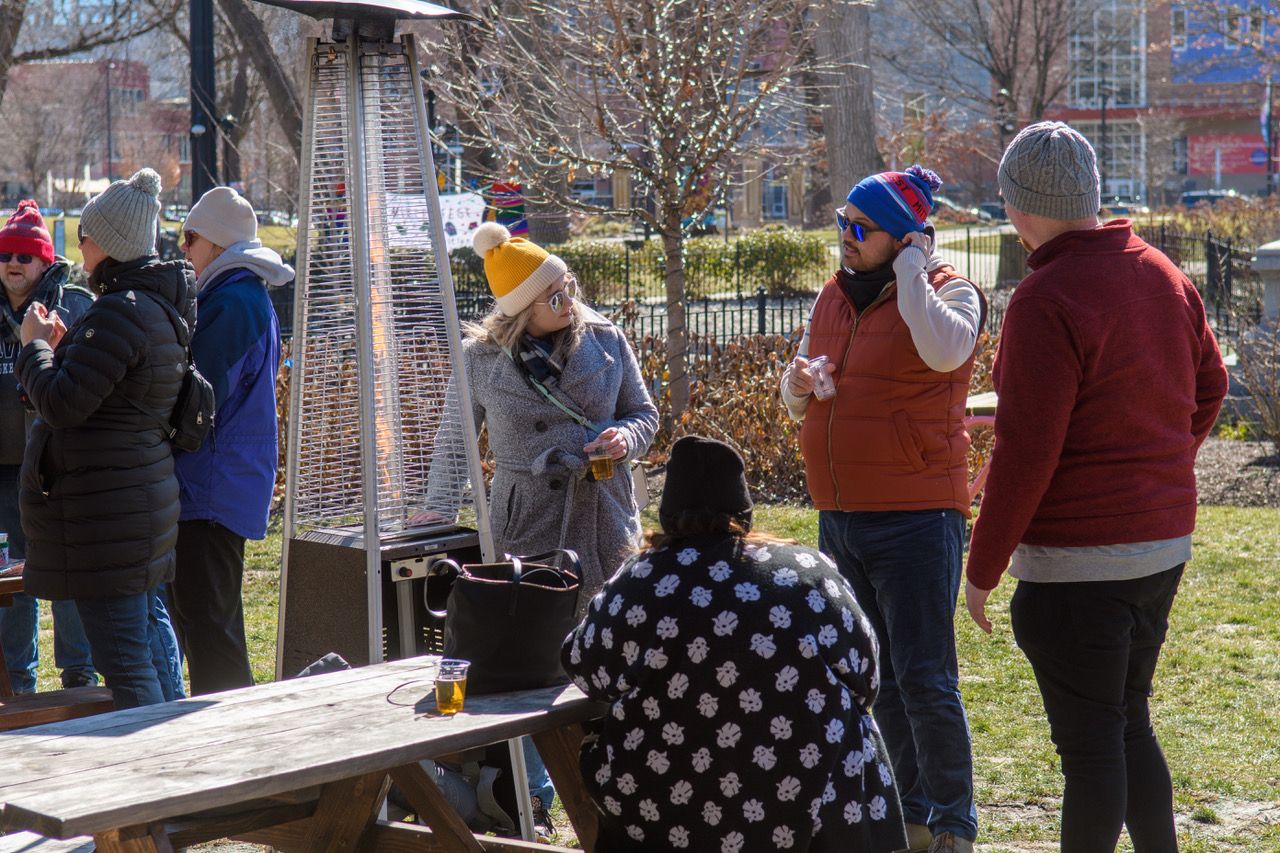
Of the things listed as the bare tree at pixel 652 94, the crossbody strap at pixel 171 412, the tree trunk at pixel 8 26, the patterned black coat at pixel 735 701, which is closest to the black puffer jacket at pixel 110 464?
the crossbody strap at pixel 171 412

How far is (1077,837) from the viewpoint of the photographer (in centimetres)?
310

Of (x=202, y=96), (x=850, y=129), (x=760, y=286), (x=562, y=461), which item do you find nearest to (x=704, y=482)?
(x=562, y=461)

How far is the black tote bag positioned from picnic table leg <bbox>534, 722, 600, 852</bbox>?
17 cm

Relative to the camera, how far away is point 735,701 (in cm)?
268

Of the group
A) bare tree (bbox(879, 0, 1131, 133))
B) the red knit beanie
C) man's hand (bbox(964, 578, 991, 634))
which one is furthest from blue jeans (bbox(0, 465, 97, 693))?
bare tree (bbox(879, 0, 1131, 133))

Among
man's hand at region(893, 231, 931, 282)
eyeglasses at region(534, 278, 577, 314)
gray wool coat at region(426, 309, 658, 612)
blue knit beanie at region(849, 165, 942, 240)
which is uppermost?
blue knit beanie at region(849, 165, 942, 240)

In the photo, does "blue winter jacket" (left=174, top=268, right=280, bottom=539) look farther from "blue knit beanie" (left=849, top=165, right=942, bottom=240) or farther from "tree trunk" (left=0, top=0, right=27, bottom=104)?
"tree trunk" (left=0, top=0, right=27, bottom=104)

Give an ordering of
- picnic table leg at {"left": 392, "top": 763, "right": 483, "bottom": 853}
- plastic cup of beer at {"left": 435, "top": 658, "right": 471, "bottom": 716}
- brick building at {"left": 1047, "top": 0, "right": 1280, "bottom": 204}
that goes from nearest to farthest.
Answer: plastic cup of beer at {"left": 435, "top": 658, "right": 471, "bottom": 716} → picnic table leg at {"left": 392, "top": 763, "right": 483, "bottom": 853} → brick building at {"left": 1047, "top": 0, "right": 1280, "bottom": 204}

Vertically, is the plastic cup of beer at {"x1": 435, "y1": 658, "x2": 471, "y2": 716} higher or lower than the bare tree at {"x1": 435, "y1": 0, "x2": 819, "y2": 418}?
lower

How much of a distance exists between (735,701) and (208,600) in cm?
206

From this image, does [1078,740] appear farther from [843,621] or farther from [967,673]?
[967,673]

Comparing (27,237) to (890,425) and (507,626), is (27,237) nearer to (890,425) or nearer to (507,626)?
(507,626)

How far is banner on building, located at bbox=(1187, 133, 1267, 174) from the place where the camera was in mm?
66250

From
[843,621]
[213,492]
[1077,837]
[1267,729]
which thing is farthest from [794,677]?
[1267,729]
